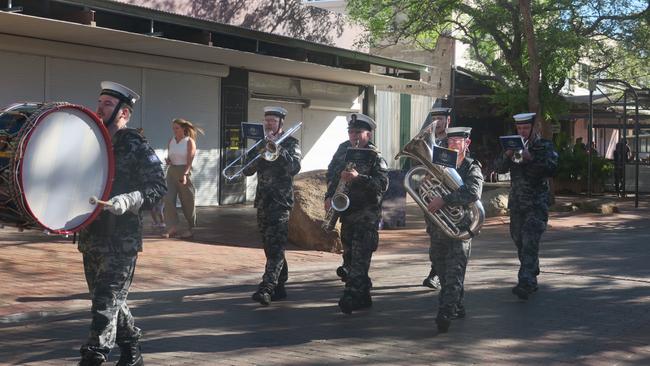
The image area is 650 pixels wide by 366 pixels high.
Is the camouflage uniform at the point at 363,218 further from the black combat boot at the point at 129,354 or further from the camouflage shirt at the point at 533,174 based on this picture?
the black combat boot at the point at 129,354

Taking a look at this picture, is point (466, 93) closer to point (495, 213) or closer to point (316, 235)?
point (495, 213)

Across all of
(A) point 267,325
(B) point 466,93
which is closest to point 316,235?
(A) point 267,325

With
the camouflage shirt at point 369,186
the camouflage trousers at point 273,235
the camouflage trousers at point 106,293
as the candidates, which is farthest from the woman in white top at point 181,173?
the camouflage trousers at point 106,293

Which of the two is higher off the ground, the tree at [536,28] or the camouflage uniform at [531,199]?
the tree at [536,28]

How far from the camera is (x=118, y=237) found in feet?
18.5

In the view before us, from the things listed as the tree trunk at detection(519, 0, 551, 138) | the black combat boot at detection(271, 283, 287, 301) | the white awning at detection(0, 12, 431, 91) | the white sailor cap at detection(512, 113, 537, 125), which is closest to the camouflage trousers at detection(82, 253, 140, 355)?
the black combat boot at detection(271, 283, 287, 301)

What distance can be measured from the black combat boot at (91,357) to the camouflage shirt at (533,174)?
5.02 m

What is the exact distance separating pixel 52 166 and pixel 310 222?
754cm

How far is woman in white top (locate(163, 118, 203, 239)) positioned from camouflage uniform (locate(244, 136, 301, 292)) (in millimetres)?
4596

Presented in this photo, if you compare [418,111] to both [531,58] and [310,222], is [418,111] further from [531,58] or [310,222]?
[310,222]

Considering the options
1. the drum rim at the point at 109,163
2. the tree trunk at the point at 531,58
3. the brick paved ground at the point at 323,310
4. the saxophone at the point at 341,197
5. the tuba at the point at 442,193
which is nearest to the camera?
the drum rim at the point at 109,163

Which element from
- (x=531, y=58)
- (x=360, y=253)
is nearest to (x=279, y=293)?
(x=360, y=253)

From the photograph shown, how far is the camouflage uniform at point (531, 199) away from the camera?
9.04 meters

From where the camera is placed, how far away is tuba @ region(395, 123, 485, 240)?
7.50m
